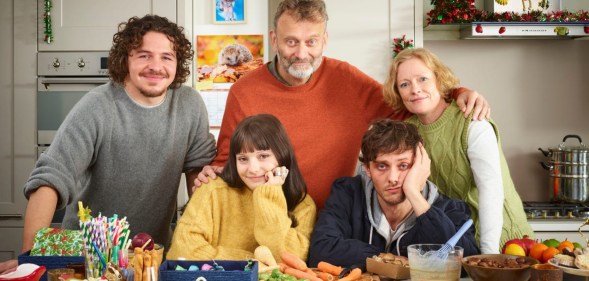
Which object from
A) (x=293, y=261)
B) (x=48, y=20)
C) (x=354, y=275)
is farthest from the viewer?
(x=48, y=20)

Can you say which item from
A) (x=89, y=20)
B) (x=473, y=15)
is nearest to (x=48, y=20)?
(x=89, y=20)

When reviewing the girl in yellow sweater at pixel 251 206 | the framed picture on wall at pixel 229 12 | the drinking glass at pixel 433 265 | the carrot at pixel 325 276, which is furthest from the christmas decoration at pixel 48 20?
the drinking glass at pixel 433 265

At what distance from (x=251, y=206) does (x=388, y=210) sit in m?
0.45

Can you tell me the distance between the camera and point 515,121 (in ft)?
14.6

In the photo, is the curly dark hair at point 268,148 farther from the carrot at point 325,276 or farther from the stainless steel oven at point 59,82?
the stainless steel oven at point 59,82

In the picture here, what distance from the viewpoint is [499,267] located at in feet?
5.25

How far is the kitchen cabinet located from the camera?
3945 mm

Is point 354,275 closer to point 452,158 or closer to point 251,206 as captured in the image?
point 251,206

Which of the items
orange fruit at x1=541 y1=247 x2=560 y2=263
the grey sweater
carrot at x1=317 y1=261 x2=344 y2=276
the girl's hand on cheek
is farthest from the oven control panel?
orange fruit at x1=541 y1=247 x2=560 y2=263

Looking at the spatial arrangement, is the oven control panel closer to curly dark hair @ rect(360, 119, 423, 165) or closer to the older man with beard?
the older man with beard

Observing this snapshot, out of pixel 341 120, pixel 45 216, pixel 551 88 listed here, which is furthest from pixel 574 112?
pixel 45 216

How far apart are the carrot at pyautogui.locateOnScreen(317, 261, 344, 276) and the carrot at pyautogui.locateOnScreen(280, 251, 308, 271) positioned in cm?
4

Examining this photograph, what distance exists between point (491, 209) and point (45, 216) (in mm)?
1492

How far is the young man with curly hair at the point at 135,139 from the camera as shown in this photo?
7.82 ft
